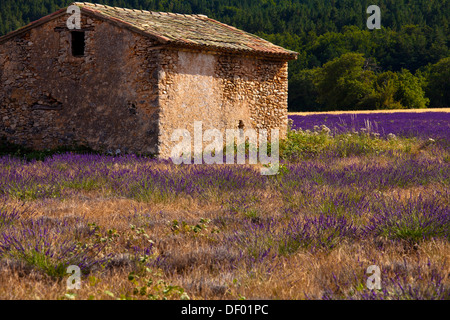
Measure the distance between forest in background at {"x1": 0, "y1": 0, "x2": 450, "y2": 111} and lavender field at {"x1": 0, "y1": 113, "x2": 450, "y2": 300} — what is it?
117ft

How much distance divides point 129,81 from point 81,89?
5.30ft

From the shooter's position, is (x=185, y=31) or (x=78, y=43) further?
(x=78, y=43)

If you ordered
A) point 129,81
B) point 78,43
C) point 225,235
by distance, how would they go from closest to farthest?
point 225,235, point 129,81, point 78,43

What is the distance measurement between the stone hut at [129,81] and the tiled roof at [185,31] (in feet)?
0.15

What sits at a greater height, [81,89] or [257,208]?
[81,89]

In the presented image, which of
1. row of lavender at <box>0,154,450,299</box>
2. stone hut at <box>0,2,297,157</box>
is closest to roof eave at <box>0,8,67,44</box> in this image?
stone hut at <box>0,2,297,157</box>

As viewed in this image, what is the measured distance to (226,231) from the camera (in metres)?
4.77

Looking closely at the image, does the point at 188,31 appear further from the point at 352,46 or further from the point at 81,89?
the point at 352,46

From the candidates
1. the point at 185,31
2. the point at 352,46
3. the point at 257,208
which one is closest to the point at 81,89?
the point at 185,31

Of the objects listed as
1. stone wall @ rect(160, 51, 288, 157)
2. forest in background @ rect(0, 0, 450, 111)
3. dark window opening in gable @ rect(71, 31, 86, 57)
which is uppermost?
forest in background @ rect(0, 0, 450, 111)

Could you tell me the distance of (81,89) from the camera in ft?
40.6

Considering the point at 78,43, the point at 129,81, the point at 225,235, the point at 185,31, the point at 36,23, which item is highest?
the point at 36,23

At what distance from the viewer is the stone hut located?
1134 centimetres

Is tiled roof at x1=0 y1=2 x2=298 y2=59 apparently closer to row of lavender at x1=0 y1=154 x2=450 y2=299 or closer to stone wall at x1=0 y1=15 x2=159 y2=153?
stone wall at x1=0 y1=15 x2=159 y2=153
